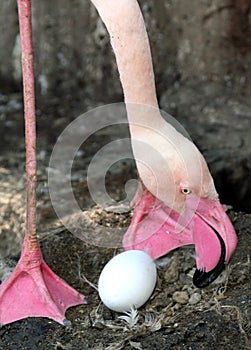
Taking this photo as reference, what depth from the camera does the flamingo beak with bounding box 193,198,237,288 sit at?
275 centimetres

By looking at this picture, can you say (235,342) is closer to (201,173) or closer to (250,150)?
(201,173)

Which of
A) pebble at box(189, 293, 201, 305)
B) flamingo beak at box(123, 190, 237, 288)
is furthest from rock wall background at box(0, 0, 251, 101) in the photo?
pebble at box(189, 293, 201, 305)

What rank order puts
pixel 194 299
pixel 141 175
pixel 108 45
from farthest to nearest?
pixel 108 45, pixel 141 175, pixel 194 299

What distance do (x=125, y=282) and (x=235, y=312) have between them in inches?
14.6

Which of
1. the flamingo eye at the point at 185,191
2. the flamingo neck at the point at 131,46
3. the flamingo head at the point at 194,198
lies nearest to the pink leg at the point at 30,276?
the flamingo neck at the point at 131,46

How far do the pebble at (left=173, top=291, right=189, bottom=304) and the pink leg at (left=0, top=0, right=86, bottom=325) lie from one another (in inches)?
12.8

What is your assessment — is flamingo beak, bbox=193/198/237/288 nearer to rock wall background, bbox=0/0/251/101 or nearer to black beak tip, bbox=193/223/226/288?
black beak tip, bbox=193/223/226/288

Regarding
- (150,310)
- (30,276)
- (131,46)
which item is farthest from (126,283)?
(131,46)

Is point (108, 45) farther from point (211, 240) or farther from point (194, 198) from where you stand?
point (211, 240)

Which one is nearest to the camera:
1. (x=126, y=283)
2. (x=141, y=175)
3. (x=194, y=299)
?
(x=126, y=283)

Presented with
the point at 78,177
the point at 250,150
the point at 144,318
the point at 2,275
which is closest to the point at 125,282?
the point at 144,318

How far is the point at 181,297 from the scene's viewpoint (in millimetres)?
2785

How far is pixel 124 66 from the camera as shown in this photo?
2.82 metres

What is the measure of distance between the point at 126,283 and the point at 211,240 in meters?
0.35
